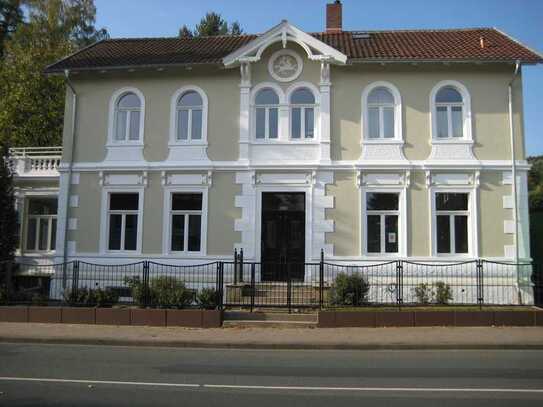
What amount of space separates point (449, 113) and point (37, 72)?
21821mm

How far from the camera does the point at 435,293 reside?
15328 mm

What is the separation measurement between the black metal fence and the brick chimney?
1056 cm

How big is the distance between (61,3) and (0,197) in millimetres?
17771

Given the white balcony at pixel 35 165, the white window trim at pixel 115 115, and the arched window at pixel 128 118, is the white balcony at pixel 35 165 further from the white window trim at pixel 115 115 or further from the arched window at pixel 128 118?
the arched window at pixel 128 118

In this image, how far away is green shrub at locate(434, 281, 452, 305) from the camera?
586 inches

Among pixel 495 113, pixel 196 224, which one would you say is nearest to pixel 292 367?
pixel 196 224

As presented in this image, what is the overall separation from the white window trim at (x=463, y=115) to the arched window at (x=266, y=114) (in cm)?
534

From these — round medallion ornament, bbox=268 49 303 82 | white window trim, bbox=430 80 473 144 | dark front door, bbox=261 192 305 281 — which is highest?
round medallion ornament, bbox=268 49 303 82

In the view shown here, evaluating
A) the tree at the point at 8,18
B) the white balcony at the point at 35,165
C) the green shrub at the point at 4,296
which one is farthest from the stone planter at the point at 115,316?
the tree at the point at 8,18

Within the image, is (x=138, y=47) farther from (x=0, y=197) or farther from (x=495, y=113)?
(x=495, y=113)

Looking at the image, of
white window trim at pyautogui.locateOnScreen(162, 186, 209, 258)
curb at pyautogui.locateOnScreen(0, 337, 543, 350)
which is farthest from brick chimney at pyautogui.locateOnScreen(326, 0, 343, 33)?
curb at pyautogui.locateOnScreen(0, 337, 543, 350)

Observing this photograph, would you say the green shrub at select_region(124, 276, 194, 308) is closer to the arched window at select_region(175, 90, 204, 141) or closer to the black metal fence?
the black metal fence

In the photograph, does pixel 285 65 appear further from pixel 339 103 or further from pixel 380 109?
pixel 380 109

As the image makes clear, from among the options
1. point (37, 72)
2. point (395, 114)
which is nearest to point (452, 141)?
point (395, 114)
